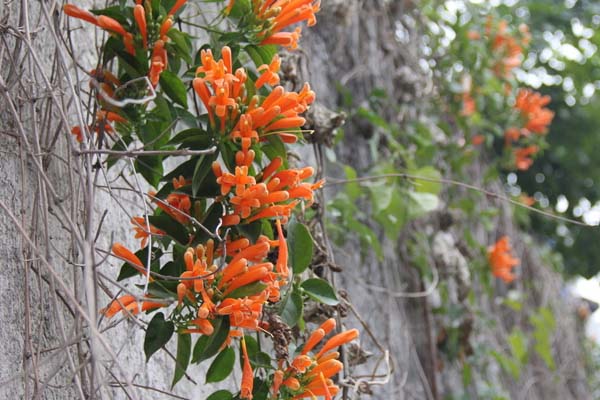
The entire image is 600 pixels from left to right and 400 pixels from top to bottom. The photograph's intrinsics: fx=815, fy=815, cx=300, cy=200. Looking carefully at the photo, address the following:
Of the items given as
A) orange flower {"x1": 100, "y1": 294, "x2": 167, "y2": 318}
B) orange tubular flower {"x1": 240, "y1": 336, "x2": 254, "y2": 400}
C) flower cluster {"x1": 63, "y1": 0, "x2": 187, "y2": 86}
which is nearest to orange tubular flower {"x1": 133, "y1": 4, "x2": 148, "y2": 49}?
flower cluster {"x1": 63, "y1": 0, "x2": 187, "y2": 86}

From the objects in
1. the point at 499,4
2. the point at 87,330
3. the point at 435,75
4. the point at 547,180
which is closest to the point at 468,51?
the point at 435,75

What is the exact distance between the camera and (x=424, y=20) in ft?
9.22

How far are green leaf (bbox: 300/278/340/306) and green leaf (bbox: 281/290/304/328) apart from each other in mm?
24

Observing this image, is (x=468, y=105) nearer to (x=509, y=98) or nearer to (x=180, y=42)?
(x=509, y=98)

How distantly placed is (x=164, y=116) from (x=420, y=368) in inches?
48.1

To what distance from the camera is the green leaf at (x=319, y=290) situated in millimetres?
1260

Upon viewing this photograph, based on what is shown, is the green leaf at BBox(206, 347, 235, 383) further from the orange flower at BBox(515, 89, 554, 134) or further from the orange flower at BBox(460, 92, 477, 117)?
the orange flower at BBox(515, 89, 554, 134)

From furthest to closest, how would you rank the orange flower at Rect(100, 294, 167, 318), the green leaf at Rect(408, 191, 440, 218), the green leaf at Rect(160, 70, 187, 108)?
the green leaf at Rect(408, 191, 440, 218)
the green leaf at Rect(160, 70, 187, 108)
the orange flower at Rect(100, 294, 167, 318)

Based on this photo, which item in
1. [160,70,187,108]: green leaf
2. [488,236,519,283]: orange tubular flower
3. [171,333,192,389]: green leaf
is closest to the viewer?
[171,333,192,389]: green leaf

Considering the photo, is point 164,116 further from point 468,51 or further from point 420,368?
point 468,51

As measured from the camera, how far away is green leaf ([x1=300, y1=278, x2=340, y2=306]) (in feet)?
4.13

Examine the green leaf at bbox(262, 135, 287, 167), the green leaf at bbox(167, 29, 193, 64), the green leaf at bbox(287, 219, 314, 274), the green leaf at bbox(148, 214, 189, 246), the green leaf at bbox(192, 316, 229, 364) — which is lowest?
the green leaf at bbox(192, 316, 229, 364)

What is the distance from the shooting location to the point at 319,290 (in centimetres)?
127

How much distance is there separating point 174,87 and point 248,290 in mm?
355
